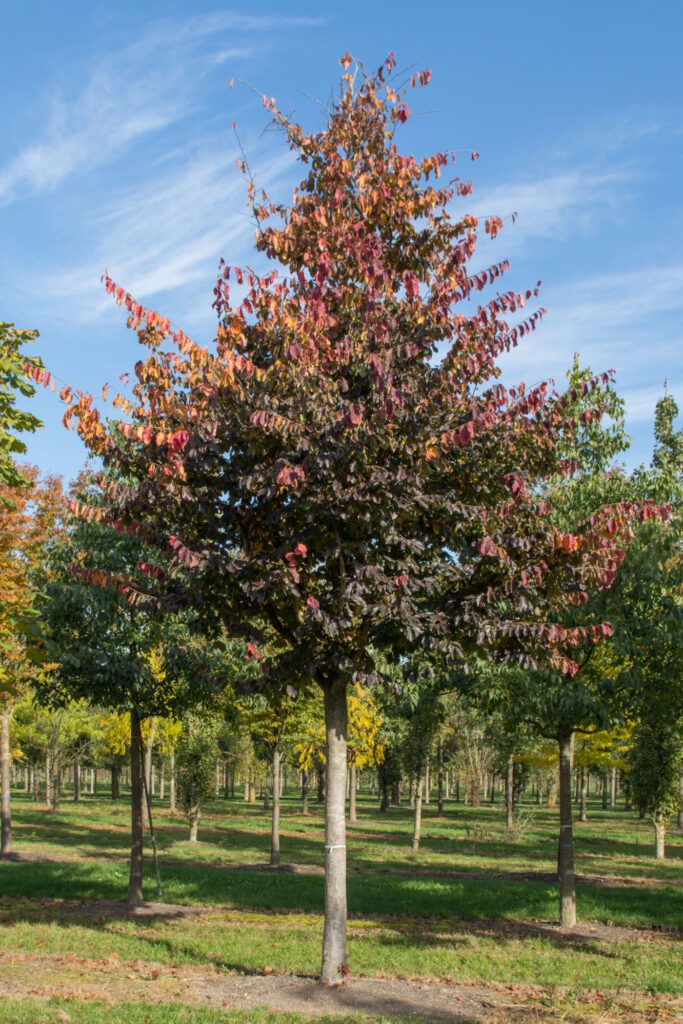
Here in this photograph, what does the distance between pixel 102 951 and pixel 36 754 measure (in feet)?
164

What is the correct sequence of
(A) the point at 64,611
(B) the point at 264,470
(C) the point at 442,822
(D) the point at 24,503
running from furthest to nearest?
(C) the point at 442,822
(D) the point at 24,503
(A) the point at 64,611
(B) the point at 264,470

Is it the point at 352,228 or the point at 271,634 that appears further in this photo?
the point at 271,634

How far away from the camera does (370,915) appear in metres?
16.0

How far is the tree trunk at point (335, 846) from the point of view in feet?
29.2

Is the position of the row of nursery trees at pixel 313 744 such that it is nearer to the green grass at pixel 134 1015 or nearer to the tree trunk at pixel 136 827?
the tree trunk at pixel 136 827

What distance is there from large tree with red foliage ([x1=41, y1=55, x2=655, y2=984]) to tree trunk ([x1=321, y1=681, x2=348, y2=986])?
0.02 metres

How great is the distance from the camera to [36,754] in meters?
57.6

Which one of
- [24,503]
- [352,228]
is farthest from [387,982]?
[24,503]

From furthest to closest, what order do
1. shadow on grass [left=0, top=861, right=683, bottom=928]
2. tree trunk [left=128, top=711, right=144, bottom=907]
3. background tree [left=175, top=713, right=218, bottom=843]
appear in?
background tree [left=175, top=713, right=218, bottom=843] < shadow on grass [left=0, top=861, right=683, bottom=928] < tree trunk [left=128, top=711, right=144, bottom=907]

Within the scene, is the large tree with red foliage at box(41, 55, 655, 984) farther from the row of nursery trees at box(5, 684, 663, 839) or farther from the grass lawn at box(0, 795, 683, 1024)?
the row of nursery trees at box(5, 684, 663, 839)

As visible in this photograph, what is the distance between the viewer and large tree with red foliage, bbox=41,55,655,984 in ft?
28.0

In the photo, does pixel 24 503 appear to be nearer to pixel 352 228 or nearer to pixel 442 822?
pixel 352 228

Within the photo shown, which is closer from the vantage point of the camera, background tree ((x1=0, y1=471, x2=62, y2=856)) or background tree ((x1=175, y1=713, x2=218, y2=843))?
background tree ((x1=0, y1=471, x2=62, y2=856))

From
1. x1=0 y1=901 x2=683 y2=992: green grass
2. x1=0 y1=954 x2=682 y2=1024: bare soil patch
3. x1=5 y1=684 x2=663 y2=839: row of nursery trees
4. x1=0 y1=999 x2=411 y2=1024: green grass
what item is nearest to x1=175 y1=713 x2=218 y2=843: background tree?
x1=5 y1=684 x2=663 y2=839: row of nursery trees
